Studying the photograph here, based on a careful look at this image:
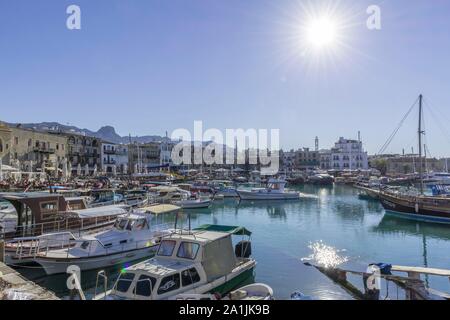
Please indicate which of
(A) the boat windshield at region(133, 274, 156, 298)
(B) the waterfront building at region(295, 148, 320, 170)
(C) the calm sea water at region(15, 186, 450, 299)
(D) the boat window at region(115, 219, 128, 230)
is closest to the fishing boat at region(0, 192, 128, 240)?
(D) the boat window at region(115, 219, 128, 230)

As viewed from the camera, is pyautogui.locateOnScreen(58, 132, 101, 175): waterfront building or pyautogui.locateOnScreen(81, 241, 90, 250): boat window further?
pyautogui.locateOnScreen(58, 132, 101, 175): waterfront building

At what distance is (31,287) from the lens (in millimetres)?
12039

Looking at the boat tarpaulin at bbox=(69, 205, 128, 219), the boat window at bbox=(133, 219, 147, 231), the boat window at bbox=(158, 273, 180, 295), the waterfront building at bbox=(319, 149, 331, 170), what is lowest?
the boat window at bbox=(158, 273, 180, 295)

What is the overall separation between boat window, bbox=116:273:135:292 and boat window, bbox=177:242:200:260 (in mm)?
2548

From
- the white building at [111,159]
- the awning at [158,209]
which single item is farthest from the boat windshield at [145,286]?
the white building at [111,159]

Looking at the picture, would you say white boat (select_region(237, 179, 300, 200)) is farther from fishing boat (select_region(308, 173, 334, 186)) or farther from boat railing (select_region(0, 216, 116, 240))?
fishing boat (select_region(308, 173, 334, 186))

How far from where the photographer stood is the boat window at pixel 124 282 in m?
13.4

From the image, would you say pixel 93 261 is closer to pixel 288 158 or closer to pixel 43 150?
pixel 43 150

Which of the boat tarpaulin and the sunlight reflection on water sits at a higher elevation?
the boat tarpaulin

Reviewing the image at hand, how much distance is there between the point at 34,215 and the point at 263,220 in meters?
26.5

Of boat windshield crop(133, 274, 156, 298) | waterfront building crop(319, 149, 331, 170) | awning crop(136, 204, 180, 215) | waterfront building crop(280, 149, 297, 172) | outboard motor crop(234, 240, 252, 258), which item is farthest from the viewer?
waterfront building crop(280, 149, 297, 172)

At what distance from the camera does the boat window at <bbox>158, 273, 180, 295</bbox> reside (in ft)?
43.5
